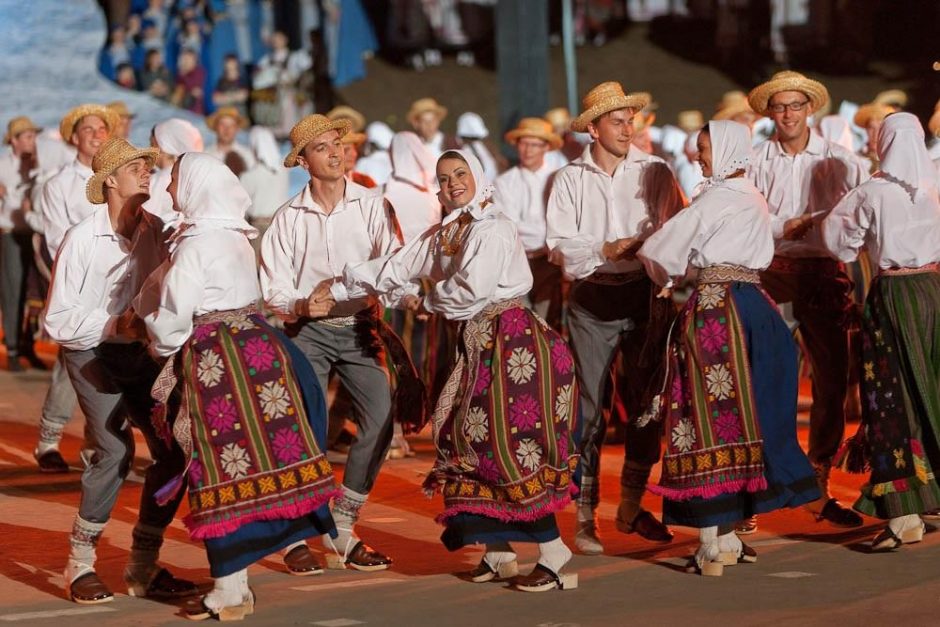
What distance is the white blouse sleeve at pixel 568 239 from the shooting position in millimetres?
6688

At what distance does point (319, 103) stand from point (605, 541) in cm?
1399

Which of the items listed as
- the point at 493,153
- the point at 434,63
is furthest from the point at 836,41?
the point at 493,153

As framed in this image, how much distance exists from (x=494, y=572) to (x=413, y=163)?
12.4 ft

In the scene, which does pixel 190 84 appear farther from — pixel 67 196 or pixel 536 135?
pixel 67 196

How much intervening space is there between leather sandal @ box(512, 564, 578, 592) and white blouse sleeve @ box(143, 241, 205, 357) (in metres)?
1.47

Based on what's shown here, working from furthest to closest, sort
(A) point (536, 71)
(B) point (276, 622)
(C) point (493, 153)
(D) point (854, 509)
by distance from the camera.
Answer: (A) point (536, 71) → (C) point (493, 153) → (D) point (854, 509) → (B) point (276, 622)

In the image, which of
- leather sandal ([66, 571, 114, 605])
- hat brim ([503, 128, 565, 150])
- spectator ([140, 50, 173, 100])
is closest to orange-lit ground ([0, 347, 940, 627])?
leather sandal ([66, 571, 114, 605])

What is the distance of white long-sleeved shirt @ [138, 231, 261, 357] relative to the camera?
5508 mm

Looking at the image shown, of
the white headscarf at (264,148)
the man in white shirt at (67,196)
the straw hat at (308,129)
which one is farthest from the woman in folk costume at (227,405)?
the white headscarf at (264,148)

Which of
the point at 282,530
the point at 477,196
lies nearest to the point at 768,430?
the point at 477,196

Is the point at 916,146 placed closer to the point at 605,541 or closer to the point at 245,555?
the point at 605,541

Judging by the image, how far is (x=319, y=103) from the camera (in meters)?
20.2

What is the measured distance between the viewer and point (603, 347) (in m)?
6.71

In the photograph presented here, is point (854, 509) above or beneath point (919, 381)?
beneath
